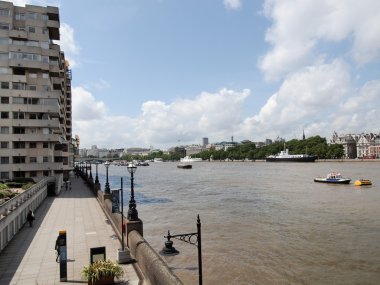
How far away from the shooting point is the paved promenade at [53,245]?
16.4 meters

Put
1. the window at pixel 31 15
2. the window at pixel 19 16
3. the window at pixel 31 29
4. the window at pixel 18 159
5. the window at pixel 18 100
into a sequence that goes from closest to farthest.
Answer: the window at pixel 18 100 → the window at pixel 18 159 → the window at pixel 19 16 → the window at pixel 31 29 → the window at pixel 31 15

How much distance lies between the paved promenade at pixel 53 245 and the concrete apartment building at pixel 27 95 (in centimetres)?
2747

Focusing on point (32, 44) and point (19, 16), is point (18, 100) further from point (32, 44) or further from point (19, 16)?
point (19, 16)

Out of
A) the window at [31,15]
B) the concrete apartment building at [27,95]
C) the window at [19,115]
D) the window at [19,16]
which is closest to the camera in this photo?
the concrete apartment building at [27,95]

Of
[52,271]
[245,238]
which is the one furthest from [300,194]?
[52,271]

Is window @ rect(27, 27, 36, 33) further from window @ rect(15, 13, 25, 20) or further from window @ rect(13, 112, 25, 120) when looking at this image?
window @ rect(13, 112, 25, 120)

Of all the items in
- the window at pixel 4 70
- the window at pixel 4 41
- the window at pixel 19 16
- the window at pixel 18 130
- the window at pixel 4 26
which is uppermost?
the window at pixel 19 16

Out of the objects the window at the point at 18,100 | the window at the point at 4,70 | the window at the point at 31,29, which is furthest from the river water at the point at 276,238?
the window at the point at 31,29

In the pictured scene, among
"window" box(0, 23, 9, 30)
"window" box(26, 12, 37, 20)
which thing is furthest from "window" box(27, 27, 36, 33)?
"window" box(0, 23, 9, 30)

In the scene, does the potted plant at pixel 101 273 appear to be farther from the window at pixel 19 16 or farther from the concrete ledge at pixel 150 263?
the window at pixel 19 16

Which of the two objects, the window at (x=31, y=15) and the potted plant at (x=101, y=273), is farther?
the window at (x=31, y=15)

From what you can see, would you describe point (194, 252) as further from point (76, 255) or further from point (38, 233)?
point (38, 233)

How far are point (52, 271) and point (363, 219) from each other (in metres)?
32.0

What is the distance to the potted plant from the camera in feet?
46.7
